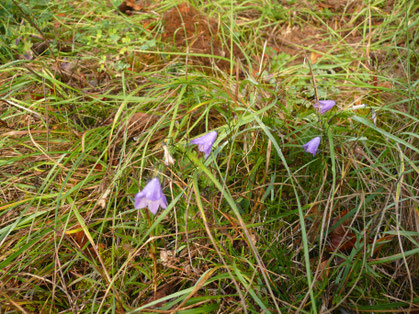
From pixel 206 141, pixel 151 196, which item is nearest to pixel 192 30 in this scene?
pixel 206 141

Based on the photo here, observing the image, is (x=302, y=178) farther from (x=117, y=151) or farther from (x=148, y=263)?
(x=117, y=151)

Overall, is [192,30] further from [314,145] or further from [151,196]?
[151,196]

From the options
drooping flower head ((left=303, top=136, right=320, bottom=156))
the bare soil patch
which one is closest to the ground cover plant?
drooping flower head ((left=303, top=136, right=320, bottom=156))

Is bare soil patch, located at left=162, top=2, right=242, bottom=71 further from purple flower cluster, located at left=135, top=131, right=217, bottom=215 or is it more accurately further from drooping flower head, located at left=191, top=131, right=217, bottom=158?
purple flower cluster, located at left=135, top=131, right=217, bottom=215

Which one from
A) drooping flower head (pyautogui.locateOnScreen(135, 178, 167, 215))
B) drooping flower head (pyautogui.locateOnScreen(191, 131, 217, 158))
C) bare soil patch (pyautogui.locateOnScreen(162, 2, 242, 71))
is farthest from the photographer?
bare soil patch (pyautogui.locateOnScreen(162, 2, 242, 71))

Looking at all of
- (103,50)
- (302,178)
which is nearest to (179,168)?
(302,178)

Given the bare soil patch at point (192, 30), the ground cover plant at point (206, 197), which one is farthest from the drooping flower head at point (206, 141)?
the bare soil patch at point (192, 30)

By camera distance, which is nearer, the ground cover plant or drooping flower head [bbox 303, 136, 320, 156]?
the ground cover plant

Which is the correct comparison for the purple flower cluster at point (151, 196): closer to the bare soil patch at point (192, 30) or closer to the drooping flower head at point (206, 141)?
the drooping flower head at point (206, 141)
